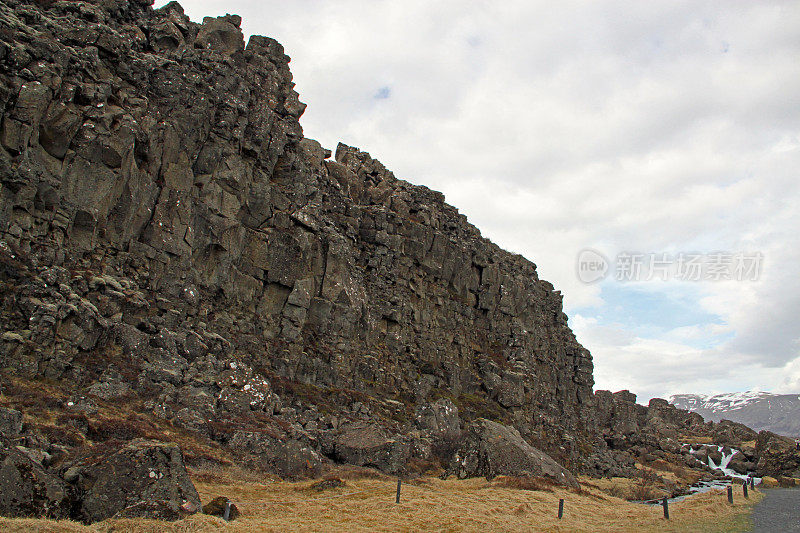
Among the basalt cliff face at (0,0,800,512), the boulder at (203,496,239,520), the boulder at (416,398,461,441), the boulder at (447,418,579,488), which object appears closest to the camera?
the boulder at (203,496,239,520)

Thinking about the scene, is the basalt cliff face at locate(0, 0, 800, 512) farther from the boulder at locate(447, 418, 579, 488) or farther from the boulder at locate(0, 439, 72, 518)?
the boulder at locate(447, 418, 579, 488)

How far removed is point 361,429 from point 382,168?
41949 mm

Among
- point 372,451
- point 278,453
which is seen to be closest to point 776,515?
point 372,451

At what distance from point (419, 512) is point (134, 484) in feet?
41.8

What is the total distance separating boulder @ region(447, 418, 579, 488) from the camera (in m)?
36.8

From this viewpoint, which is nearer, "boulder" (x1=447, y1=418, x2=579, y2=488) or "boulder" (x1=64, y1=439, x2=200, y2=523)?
"boulder" (x1=64, y1=439, x2=200, y2=523)

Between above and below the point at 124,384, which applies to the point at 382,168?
above

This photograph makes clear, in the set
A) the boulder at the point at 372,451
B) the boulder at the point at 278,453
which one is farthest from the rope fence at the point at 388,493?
the boulder at the point at 278,453

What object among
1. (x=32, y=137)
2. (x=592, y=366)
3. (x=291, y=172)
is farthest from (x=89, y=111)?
(x=592, y=366)

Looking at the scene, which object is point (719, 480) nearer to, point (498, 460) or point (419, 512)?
point (498, 460)

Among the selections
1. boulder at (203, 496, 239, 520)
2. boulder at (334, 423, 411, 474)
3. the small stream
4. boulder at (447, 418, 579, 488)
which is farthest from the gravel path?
boulder at (203, 496, 239, 520)

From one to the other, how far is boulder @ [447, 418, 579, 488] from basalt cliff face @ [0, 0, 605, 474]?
4.50 meters

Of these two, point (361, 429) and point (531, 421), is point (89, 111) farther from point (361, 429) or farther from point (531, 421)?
point (531, 421)

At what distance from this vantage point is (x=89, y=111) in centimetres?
3309
